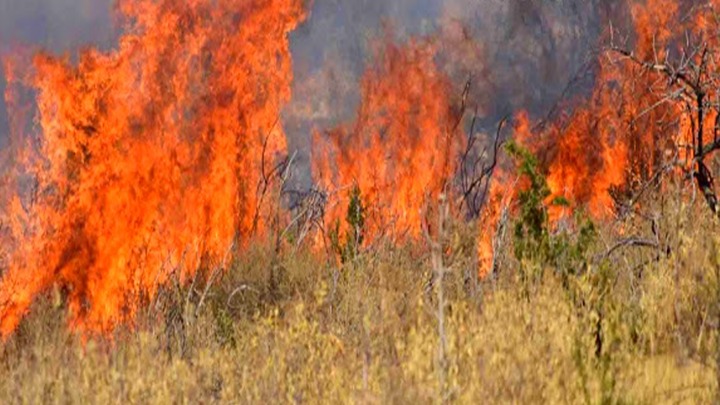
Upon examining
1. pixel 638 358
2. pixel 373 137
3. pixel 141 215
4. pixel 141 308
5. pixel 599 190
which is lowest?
pixel 638 358

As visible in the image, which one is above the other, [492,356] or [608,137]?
[608,137]

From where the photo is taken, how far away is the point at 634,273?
8469mm

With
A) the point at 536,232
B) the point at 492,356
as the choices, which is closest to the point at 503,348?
the point at 492,356

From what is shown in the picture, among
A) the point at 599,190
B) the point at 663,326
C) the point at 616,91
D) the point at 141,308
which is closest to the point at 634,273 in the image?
the point at 663,326

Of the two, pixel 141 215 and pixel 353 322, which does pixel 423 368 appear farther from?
pixel 141 215

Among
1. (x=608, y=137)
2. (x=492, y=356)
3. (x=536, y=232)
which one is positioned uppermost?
(x=608, y=137)

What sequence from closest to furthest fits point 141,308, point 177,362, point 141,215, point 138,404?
point 138,404 < point 177,362 < point 141,308 < point 141,215

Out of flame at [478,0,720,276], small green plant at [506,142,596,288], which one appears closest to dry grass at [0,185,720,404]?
small green plant at [506,142,596,288]

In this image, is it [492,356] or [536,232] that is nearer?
[492,356]

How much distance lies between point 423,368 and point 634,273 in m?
4.04

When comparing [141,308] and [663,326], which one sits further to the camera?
[141,308]

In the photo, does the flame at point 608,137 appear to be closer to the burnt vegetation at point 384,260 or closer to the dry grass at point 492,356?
the burnt vegetation at point 384,260

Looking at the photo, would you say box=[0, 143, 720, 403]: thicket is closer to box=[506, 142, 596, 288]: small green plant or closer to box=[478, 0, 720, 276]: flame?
box=[506, 142, 596, 288]: small green plant

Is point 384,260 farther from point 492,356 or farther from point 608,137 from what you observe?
point 608,137
